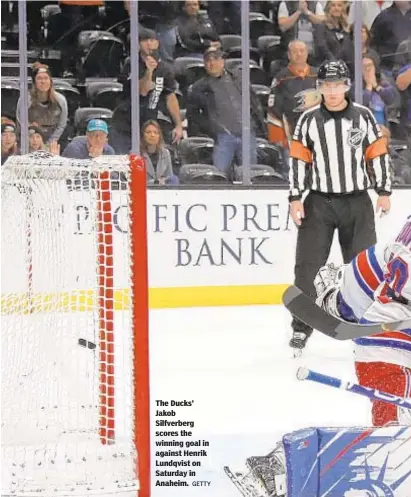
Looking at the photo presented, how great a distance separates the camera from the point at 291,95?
6059mm

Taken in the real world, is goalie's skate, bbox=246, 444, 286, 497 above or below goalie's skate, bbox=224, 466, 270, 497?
above

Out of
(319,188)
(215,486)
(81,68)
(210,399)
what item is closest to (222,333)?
(319,188)

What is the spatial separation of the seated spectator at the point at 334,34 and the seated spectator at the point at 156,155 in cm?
103

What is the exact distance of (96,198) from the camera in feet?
8.38

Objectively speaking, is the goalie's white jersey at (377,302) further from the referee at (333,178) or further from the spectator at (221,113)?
the spectator at (221,113)

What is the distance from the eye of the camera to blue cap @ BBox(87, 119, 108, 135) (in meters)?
5.52

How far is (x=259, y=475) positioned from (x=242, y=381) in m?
1.48

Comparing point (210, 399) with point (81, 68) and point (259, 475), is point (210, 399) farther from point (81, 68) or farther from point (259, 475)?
point (81, 68)

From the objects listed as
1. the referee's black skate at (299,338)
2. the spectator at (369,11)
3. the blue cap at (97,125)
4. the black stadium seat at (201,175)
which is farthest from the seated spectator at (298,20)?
the referee's black skate at (299,338)

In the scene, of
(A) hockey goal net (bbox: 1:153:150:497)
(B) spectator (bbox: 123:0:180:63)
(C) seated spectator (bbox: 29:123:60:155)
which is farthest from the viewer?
(B) spectator (bbox: 123:0:180:63)

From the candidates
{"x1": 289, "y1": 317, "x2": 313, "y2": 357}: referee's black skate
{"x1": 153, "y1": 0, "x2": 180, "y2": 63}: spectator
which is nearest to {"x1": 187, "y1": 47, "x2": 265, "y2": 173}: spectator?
{"x1": 153, "y1": 0, "x2": 180, "y2": 63}: spectator

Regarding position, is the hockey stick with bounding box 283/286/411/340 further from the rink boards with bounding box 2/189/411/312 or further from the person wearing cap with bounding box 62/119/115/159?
the person wearing cap with bounding box 62/119/115/159

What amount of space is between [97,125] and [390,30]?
1745 millimetres

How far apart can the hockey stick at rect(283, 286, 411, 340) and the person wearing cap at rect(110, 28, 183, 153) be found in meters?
3.57
